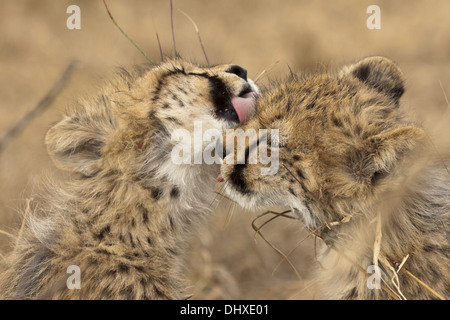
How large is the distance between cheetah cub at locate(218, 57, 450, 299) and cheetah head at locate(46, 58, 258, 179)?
0.13m

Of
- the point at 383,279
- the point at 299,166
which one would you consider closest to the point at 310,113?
the point at 299,166

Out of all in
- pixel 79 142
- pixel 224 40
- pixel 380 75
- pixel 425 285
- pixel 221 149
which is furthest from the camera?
pixel 224 40

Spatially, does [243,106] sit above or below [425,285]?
above

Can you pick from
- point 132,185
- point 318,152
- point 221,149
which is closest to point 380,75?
point 318,152

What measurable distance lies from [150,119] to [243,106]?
0.39 meters

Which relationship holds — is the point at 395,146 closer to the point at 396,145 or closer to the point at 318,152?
the point at 396,145

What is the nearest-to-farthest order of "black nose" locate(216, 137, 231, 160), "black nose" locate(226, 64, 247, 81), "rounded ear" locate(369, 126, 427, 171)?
1. "rounded ear" locate(369, 126, 427, 171)
2. "black nose" locate(216, 137, 231, 160)
3. "black nose" locate(226, 64, 247, 81)

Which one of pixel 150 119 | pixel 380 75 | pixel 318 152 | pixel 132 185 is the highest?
pixel 380 75

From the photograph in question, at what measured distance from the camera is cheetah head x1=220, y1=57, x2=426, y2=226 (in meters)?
2.17

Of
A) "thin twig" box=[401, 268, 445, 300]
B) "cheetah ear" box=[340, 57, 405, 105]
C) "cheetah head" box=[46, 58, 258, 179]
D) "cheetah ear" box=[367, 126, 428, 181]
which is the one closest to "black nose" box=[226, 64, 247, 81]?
"cheetah head" box=[46, 58, 258, 179]

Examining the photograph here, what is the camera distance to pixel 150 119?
235cm

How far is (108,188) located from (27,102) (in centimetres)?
364

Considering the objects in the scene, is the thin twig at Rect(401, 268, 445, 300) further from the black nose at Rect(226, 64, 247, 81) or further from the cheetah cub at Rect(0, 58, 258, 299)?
the black nose at Rect(226, 64, 247, 81)
